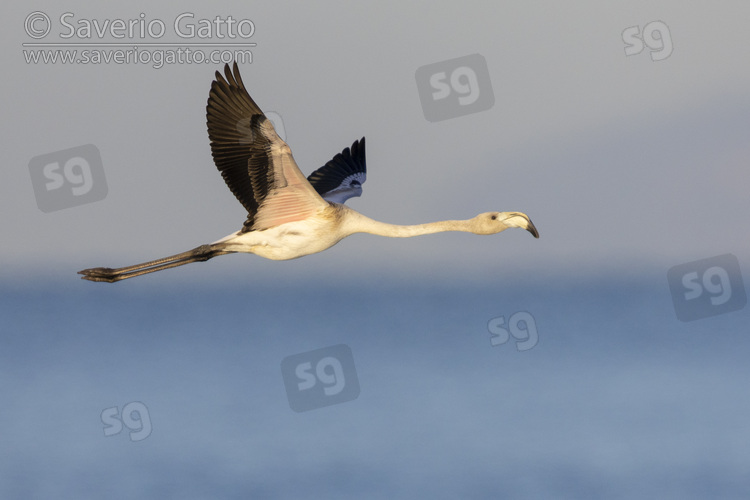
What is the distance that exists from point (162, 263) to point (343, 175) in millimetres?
4348

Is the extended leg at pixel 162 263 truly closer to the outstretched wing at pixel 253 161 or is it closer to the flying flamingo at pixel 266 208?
the flying flamingo at pixel 266 208

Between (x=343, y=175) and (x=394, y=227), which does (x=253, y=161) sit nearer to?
(x=394, y=227)

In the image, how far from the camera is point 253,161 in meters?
19.3

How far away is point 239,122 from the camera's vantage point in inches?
748

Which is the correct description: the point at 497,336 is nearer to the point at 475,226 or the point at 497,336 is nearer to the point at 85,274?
the point at 475,226

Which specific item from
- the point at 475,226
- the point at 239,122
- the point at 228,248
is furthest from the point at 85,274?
the point at 475,226

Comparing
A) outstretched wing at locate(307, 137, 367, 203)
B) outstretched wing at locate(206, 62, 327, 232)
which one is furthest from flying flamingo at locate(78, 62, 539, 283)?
outstretched wing at locate(307, 137, 367, 203)

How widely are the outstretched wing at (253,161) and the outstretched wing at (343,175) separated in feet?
8.44

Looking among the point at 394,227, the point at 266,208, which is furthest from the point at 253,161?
the point at 394,227

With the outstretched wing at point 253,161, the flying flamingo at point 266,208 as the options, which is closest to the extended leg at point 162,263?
the flying flamingo at point 266,208

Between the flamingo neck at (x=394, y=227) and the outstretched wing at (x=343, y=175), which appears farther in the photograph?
the outstretched wing at (x=343, y=175)

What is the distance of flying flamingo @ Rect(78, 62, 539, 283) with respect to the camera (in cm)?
1894

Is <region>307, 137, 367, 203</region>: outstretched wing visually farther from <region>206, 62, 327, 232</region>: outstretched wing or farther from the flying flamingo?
<region>206, 62, 327, 232</region>: outstretched wing

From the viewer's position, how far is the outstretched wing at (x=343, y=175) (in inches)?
896
